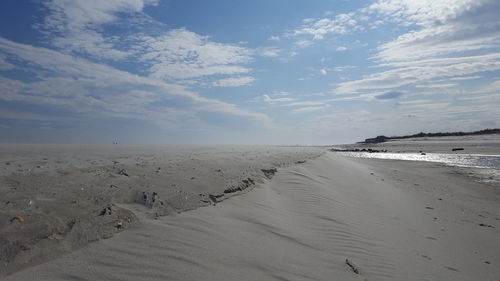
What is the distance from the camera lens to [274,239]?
313cm

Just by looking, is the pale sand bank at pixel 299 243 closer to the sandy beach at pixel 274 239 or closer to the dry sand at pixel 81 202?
the sandy beach at pixel 274 239

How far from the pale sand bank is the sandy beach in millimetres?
12

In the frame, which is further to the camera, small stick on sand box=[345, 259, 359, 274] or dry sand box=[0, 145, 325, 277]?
small stick on sand box=[345, 259, 359, 274]

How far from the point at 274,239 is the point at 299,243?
28 centimetres

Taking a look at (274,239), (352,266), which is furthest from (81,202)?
(352,266)

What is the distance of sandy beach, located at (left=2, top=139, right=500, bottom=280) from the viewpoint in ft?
7.41

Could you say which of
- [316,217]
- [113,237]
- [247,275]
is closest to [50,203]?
[113,237]

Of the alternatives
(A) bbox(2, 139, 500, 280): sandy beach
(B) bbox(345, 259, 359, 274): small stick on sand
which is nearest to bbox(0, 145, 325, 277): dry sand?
(A) bbox(2, 139, 500, 280): sandy beach

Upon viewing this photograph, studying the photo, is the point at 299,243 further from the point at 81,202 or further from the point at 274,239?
the point at 81,202

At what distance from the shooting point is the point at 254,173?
6484mm

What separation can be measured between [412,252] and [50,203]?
161 inches

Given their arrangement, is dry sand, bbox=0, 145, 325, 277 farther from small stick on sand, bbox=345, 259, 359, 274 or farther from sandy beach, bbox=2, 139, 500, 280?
small stick on sand, bbox=345, 259, 359, 274

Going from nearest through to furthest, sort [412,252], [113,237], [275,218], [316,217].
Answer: [113,237], [412,252], [275,218], [316,217]

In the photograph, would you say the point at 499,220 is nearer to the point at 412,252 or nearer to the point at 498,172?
the point at 412,252
